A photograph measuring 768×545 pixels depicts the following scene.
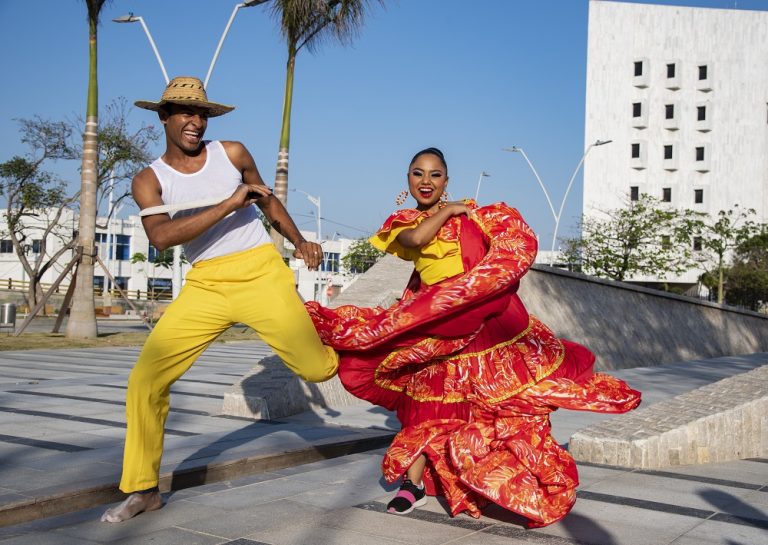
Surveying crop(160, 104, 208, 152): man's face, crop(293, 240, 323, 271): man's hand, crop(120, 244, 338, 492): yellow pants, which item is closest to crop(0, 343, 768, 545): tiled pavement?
crop(120, 244, 338, 492): yellow pants

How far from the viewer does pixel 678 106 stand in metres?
67.4

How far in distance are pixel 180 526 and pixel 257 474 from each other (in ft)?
5.05

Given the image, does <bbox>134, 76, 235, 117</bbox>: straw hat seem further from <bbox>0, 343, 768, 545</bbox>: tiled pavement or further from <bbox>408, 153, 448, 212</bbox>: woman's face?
<bbox>0, 343, 768, 545</bbox>: tiled pavement

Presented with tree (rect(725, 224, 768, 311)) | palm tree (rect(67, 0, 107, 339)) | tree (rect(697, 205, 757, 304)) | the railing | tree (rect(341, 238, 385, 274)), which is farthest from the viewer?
tree (rect(341, 238, 385, 274))

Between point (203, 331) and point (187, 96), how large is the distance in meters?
1.15

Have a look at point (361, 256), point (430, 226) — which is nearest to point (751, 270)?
point (361, 256)

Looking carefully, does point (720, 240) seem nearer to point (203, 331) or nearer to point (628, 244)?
point (628, 244)

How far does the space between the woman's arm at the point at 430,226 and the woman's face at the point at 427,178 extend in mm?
154

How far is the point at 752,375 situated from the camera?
801 cm

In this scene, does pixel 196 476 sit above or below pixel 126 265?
A: below

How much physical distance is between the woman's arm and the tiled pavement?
4.68 feet

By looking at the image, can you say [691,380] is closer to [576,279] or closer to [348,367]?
[576,279]

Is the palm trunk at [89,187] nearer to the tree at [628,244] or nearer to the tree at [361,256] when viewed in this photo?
the tree at [628,244]

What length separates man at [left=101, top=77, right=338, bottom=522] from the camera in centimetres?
434
